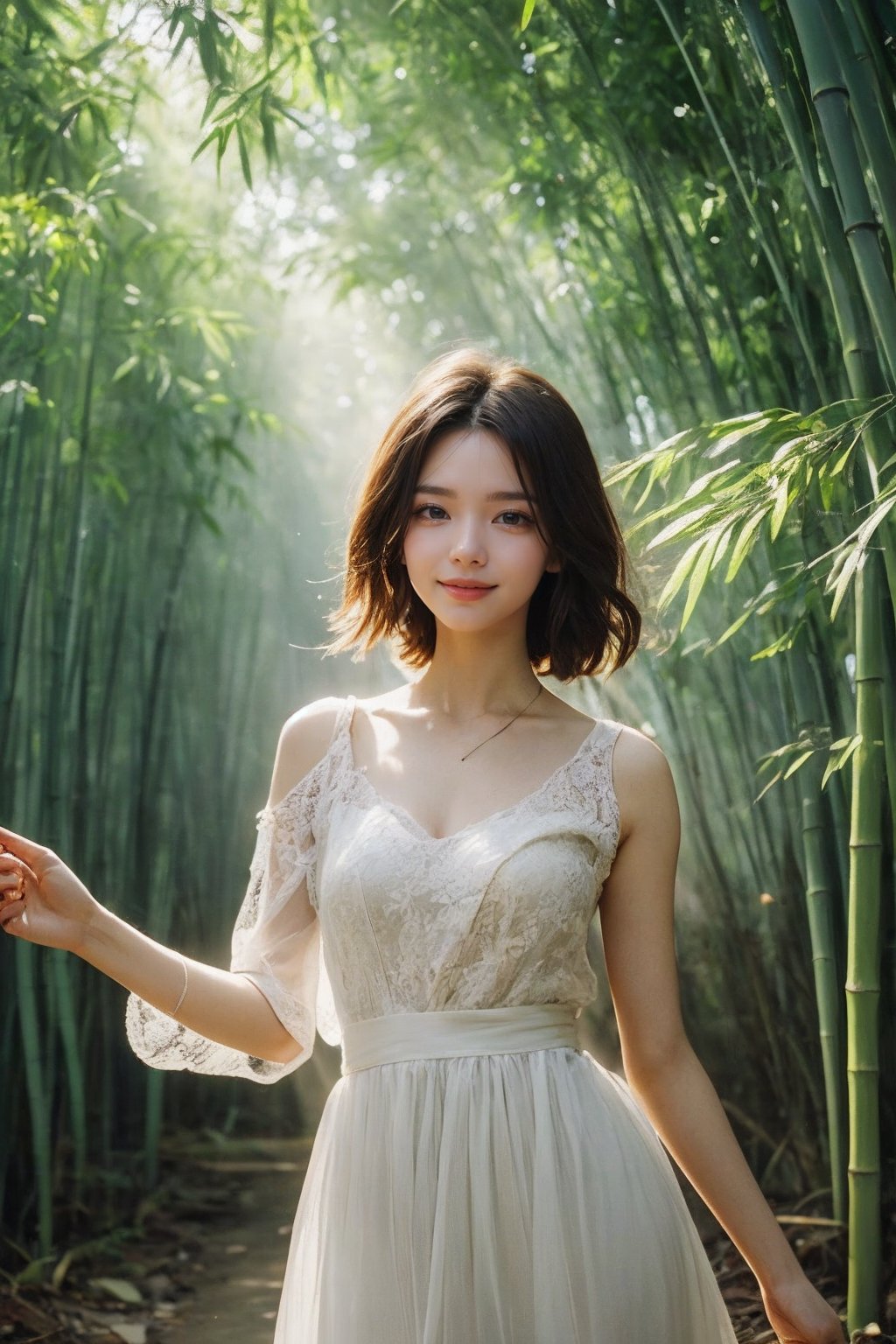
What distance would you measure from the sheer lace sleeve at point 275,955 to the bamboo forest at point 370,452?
20.9 inches

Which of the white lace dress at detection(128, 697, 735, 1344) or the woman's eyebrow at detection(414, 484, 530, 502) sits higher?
the woman's eyebrow at detection(414, 484, 530, 502)

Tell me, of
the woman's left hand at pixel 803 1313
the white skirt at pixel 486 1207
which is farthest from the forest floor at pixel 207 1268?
the white skirt at pixel 486 1207

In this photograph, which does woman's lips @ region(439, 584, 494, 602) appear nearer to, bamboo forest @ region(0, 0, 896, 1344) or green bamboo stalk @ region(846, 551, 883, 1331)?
bamboo forest @ region(0, 0, 896, 1344)

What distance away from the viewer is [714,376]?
2.25 m

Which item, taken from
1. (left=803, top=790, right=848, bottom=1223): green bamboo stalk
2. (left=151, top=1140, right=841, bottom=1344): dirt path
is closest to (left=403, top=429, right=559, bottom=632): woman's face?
(left=803, top=790, right=848, bottom=1223): green bamboo stalk

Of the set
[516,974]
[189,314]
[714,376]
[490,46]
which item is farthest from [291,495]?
[516,974]

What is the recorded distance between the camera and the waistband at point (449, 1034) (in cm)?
128

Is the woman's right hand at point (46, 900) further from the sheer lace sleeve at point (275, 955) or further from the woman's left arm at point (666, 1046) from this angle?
the woman's left arm at point (666, 1046)

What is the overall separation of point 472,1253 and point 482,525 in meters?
0.72

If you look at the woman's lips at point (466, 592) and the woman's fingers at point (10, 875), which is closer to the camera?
the woman's fingers at point (10, 875)

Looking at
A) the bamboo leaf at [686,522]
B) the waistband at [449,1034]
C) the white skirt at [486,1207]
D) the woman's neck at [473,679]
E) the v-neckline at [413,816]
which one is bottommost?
the white skirt at [486,1207]

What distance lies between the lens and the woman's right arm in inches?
48.1

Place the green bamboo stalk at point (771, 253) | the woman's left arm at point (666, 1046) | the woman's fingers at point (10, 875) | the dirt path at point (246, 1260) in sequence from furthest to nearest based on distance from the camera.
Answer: the dirt path at point (246, 1260)
the green bamboo stalk at point (771, 253)
the woman's left arm at point (666, 1046)
the woman's fingers at point (10, 875)

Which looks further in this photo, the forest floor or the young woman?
the forest floor
